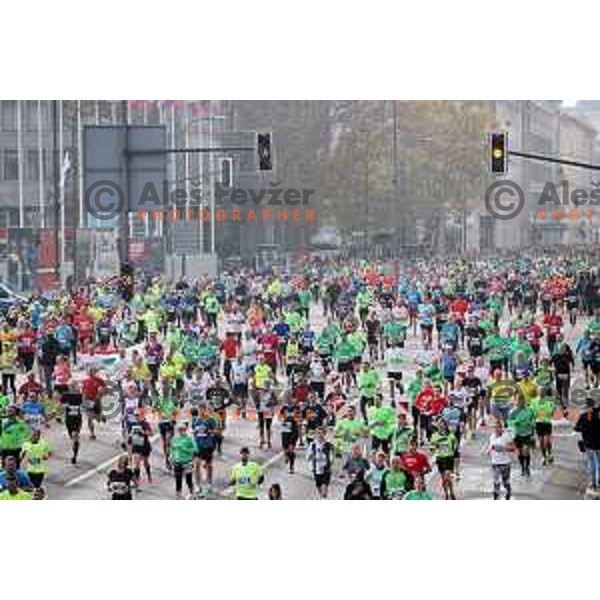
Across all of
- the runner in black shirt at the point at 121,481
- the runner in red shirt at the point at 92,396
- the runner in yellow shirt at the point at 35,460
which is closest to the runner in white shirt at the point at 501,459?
the runner in black shirt at the point at 121,481

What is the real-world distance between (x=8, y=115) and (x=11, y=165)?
80 centimetres

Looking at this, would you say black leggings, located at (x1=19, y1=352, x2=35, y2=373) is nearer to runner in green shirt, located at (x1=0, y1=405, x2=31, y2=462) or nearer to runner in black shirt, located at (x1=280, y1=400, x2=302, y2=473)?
runner in green shirt, located at (x1=0, y1=405, x2=31, y2=462)

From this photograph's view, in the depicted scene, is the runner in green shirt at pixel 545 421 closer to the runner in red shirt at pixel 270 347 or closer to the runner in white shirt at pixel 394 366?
the runner in white shirt at pixel 394 366

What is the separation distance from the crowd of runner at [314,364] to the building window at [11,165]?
5.78 ft

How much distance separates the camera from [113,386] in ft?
74.5

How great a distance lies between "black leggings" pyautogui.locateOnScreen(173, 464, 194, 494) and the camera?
21.4 meters

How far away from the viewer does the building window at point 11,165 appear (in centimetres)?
2248

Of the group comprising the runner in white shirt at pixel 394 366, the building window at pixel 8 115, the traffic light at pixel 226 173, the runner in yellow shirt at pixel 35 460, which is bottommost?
the runner in yellow shirt at pixel 35 460

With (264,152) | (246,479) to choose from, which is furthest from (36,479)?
(264,152)
